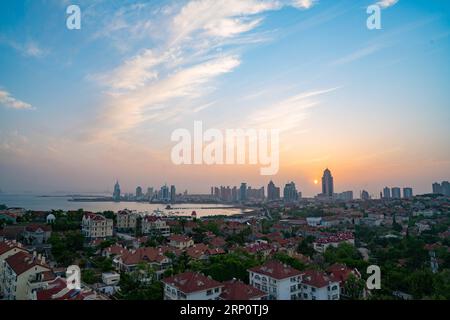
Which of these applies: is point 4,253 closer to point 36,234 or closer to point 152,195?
point 36,234

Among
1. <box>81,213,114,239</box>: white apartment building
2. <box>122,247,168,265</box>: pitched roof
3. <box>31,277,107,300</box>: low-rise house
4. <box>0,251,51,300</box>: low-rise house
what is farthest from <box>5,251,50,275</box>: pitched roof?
<box>81,213,114,239</box>: white apartment building

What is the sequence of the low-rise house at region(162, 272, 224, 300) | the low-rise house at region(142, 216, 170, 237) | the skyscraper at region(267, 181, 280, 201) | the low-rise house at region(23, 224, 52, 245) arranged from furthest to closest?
the skyscraper at region(267, 181, 280, 201)
the low-rise house at region(142, 216, 170, 237)
the low-rise house at region(23, 224, 52, 245)
the low-rise house at region(162, 272, 224, 300)

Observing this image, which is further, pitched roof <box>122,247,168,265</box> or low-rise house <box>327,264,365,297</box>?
pitched roof <box>122,247,168,265</box>

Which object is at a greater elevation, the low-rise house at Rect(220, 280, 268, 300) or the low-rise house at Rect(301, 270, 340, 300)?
the low-rise house at Rect(220, 280, 268, 300)

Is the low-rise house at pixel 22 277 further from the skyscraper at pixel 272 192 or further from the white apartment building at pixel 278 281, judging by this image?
the skyscraper at pixel 272 192

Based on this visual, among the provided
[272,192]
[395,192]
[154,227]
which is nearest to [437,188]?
[395,192]

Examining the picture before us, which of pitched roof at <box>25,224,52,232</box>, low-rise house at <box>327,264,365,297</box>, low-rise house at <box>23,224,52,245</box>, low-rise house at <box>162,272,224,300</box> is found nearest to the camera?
low-rise house at <box>162,272,224,300</box>

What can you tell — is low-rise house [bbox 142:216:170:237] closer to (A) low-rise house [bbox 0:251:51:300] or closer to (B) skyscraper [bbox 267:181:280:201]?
(A) low-rise house [bbox 0:251:51:300]
